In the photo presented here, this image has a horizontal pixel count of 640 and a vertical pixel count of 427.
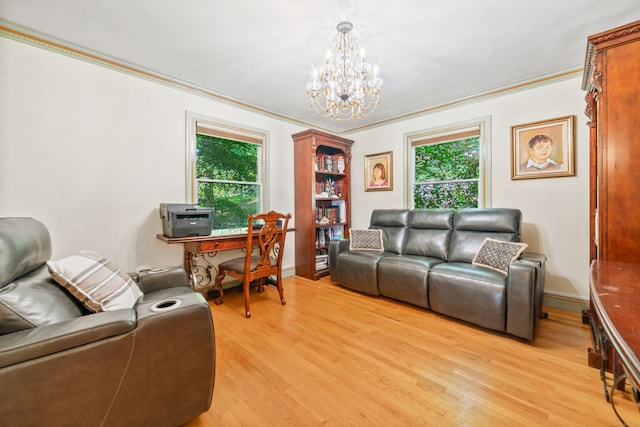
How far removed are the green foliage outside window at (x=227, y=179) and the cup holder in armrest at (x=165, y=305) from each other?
6.80ft

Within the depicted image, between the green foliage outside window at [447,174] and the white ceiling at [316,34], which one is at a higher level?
the white ceiling at [316,34]

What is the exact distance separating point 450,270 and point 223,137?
2995mm

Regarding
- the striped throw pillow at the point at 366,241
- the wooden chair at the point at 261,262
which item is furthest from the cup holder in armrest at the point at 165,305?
the striped throw pillow at the point at 366,241

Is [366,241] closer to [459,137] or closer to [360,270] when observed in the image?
[360,270]

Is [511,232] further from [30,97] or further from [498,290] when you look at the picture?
[30,97]

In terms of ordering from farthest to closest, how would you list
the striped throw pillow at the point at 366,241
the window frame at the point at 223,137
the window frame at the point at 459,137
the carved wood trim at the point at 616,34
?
1. the striped throw pillow at the point at 366,241
2. the window frame at the point at 459,137
3. the window frame at the point at 223,137
4. the carved wood trim at the point at 616,34

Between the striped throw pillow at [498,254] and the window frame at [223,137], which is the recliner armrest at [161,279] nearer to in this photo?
the window frame at [223,137]

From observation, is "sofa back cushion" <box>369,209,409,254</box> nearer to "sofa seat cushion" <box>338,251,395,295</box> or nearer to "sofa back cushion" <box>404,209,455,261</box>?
"sofa back cushion" <box>404,209,455,261</box>

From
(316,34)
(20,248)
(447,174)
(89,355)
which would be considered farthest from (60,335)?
(447,174)

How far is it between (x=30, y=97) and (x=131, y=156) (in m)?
0.77

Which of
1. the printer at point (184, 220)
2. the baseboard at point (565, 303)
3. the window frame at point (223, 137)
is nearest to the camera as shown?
the printer at point (184, 220)

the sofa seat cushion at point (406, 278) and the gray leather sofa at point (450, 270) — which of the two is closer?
the gray leather sofa at point (450, 270)

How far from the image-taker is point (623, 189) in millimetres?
1540

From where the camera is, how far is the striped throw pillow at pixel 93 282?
130 centimetres
